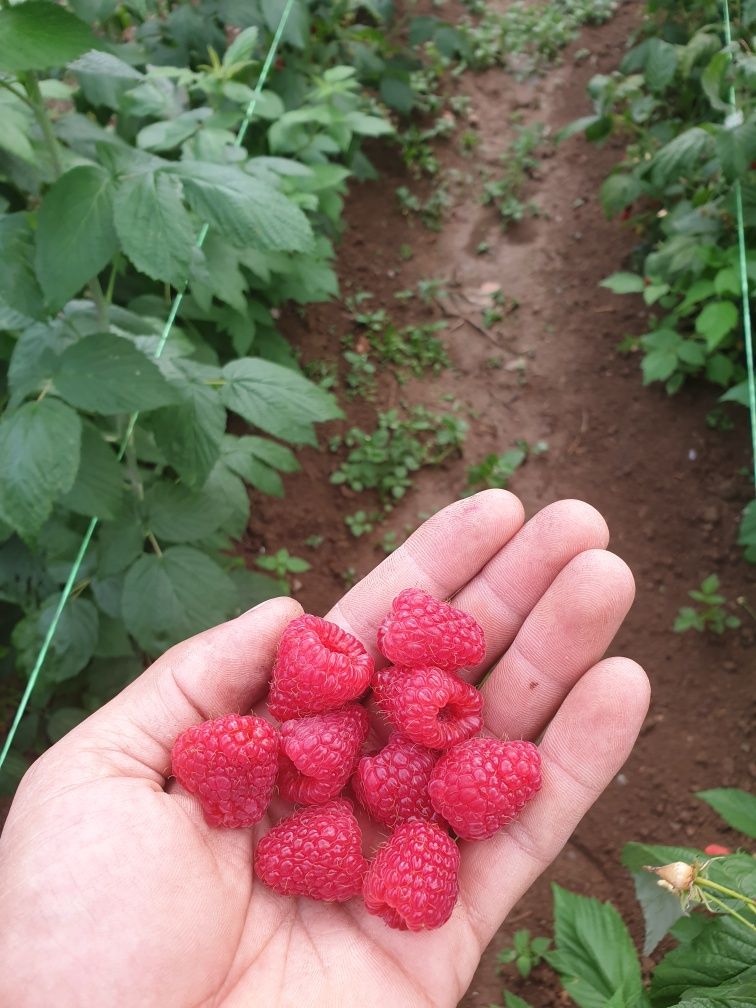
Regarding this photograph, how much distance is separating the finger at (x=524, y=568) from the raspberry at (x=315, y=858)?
45cm

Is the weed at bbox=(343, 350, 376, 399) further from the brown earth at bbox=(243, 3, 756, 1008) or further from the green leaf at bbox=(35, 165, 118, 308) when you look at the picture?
the green leaf at bbox=(35, 165, 118, 308)

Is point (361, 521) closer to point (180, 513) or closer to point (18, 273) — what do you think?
point (180, 513)

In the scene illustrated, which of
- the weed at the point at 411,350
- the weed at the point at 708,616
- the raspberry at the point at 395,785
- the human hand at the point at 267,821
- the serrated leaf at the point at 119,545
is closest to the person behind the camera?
the human hand at the point at 267,821

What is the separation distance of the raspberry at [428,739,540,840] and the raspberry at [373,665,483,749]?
0.19 ft

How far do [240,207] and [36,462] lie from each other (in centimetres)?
62

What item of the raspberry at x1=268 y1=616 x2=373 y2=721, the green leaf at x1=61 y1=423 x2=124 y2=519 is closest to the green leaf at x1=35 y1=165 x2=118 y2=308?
the green leaf at x1=61 y1=423 x2=124 y2=519

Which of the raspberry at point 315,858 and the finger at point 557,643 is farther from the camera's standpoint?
the finger at point 557,643

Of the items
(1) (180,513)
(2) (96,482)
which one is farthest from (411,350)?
(2) (96,482)

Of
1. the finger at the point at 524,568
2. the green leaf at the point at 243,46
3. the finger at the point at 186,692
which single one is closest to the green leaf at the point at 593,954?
the finger at the point at 524,568

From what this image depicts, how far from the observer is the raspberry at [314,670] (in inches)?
57.9

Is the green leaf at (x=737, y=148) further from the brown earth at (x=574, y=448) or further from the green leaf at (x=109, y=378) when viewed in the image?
the green leaf at (x=109, y=378)

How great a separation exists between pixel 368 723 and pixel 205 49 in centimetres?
258

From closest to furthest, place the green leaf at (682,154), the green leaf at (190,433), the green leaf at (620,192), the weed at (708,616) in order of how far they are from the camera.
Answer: the green leaf at (190,433) → the weed at (708,616) → the green leaf at (682,154) → the green leaf at (620,192)

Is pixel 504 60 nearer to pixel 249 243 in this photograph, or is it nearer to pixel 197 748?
pixel 249 243
